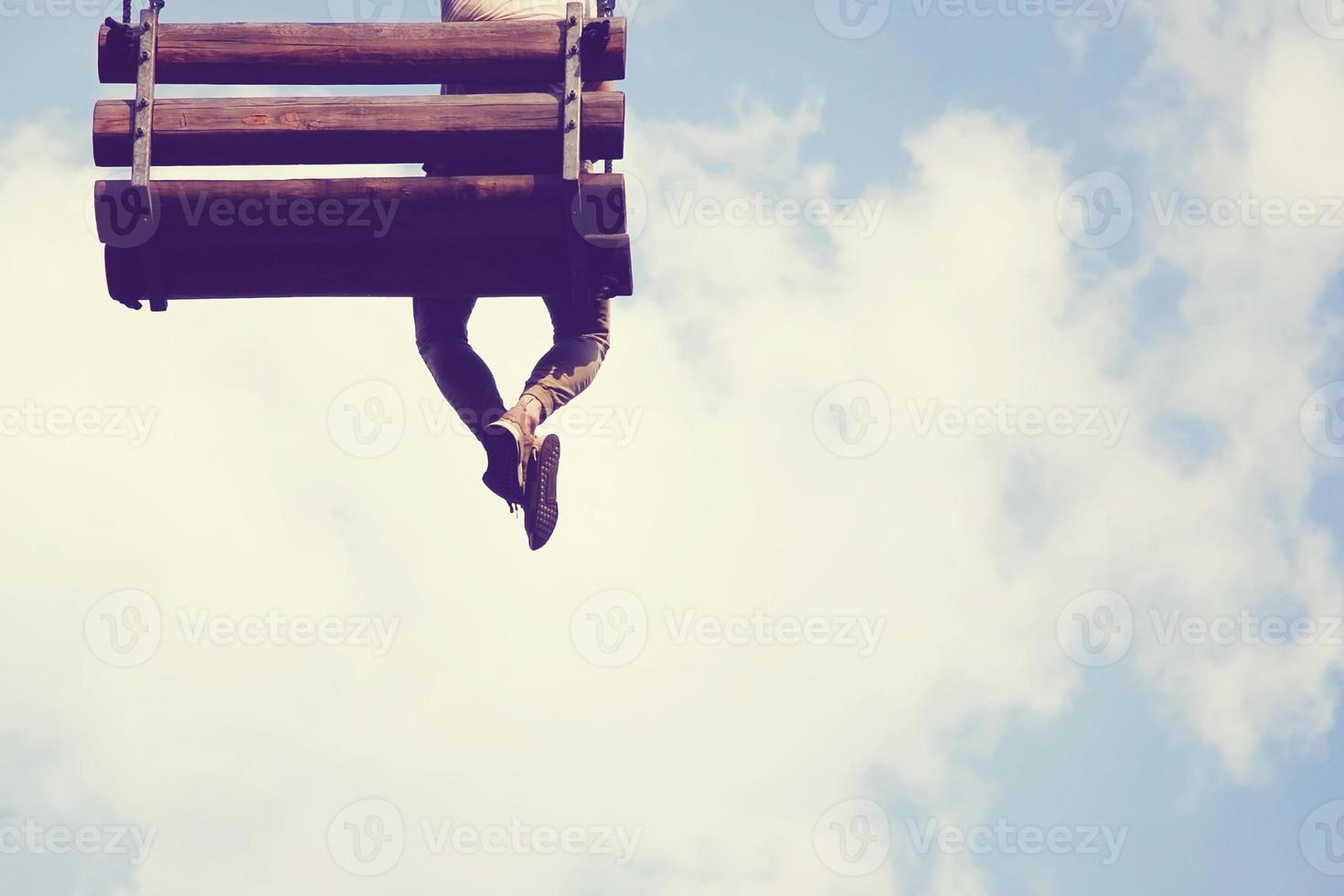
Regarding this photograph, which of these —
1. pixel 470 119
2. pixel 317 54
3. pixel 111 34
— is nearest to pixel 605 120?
pixel 470 119

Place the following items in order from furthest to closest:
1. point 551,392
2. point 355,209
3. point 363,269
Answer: point 551,392 < point 363,269 < point 355,209

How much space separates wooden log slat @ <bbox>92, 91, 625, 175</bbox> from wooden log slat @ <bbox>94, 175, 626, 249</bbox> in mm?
165

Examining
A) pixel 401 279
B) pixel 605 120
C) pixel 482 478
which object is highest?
pixel 605 120

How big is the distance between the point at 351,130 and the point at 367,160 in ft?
A: 0.51

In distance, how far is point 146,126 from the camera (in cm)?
960

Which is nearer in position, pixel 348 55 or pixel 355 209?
pixel 355 209

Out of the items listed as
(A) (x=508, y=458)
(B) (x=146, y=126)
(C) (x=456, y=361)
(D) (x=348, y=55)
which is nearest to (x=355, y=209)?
(D) (x=348, y=55)

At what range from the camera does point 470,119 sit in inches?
381

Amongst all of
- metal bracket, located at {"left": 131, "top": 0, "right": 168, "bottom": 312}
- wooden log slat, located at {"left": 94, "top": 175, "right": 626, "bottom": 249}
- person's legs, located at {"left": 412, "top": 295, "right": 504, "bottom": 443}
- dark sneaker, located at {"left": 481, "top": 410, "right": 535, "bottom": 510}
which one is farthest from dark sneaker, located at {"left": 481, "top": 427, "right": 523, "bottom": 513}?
metal bracket, located at {"left": 131, "top": 0, "right": 168, "bottom": 312}

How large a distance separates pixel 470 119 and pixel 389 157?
0.39 m

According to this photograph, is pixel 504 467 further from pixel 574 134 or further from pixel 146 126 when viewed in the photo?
pixel 146 126

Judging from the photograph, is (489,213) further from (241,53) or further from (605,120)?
(241,53)

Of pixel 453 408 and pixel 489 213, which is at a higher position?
pixel 489 213

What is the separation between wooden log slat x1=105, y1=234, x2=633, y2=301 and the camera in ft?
31.8
